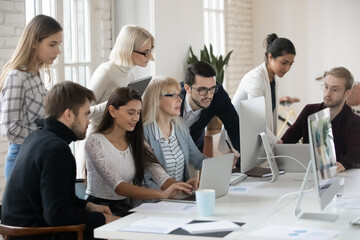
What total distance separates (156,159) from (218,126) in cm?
203

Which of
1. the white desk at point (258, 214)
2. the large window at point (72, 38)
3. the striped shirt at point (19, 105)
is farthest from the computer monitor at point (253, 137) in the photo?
the large window at point (72, 38)

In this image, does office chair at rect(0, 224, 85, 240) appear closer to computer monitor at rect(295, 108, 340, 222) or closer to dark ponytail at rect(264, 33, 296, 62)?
computer monitor at rect(295, 108, 340, 222)

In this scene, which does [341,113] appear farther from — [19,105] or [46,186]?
[46,186]

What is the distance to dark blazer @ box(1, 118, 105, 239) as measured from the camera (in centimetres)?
252

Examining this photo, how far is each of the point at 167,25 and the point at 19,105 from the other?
3615 mm

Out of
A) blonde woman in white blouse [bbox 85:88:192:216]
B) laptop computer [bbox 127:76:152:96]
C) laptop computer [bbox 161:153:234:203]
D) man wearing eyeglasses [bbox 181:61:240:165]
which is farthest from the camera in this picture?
man wearing eyeglasses [bbox 181:61:240:165]

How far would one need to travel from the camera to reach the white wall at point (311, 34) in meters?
8.49

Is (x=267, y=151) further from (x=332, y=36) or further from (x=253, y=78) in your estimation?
(x=332, y=36)

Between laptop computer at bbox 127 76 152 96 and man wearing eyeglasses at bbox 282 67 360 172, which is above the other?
laptop computer at bbox 127 76 152 96

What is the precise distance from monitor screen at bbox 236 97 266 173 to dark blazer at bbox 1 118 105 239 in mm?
934

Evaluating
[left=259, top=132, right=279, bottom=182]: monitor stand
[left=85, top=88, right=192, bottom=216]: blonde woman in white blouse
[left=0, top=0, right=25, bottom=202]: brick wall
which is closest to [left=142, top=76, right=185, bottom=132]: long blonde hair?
[left=85, top=88, right=192, bottom=216]: blonde woman in white blouse

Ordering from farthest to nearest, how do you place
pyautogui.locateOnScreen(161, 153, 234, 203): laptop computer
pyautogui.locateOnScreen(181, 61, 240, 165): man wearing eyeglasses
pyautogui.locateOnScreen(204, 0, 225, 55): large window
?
pyautogui.locateOnScreen(204, 0, 225, 55): large window → pyautogui.locateOnScreen(181, 61, 240, 165): man wearing eyeglasses → pyautogui.locateOnScreen(161, 153, 234, 203): laptop computer

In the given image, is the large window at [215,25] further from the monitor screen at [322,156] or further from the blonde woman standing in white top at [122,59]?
the monitor screen at [322,156]

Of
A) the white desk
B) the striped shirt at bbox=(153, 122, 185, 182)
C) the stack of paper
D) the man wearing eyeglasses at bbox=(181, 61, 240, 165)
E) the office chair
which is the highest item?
the man wearing eyeglasses at bbox=(181, 61, 240, 165)
